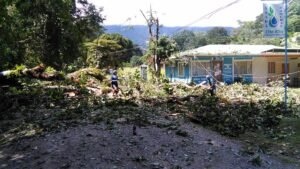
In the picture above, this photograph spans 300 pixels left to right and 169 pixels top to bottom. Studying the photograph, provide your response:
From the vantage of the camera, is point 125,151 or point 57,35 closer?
point 125,151

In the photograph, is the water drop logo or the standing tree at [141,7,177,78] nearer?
the water drop logo

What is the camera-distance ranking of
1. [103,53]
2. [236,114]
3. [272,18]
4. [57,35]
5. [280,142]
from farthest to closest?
[103,53]
[57,35]
[272,18]
[236,114]
[280,142]

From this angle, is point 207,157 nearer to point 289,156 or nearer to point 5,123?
point 289,156

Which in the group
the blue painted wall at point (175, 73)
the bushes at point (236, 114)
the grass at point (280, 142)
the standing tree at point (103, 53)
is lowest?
the grass at point (280, 142)

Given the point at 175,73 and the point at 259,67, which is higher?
the point at 259,67

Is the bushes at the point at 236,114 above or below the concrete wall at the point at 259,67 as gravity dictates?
below

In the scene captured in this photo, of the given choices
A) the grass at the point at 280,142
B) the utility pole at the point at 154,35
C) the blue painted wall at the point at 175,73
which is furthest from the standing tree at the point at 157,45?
the grass at the point at 280,142

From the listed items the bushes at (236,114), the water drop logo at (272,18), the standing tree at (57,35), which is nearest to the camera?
the bushes at (236,114)

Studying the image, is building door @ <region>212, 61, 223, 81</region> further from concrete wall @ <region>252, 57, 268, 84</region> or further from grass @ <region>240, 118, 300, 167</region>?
grass @ <region>240, 118, 300, 167</region>

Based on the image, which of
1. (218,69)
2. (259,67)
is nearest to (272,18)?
(218,69)

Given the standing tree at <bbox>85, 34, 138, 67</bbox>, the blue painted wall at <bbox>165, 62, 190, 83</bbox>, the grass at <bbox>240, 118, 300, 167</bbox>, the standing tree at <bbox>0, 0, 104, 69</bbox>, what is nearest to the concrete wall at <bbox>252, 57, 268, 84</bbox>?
the blue painted wall at <bbox>165, 62, 190, 83</bbox>

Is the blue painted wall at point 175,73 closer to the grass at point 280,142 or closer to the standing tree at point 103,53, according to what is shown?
the standing tree at point 103,53

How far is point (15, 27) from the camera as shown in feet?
45.3

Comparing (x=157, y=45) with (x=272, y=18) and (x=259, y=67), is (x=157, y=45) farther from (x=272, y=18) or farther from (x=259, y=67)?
(x=272, y=18)
